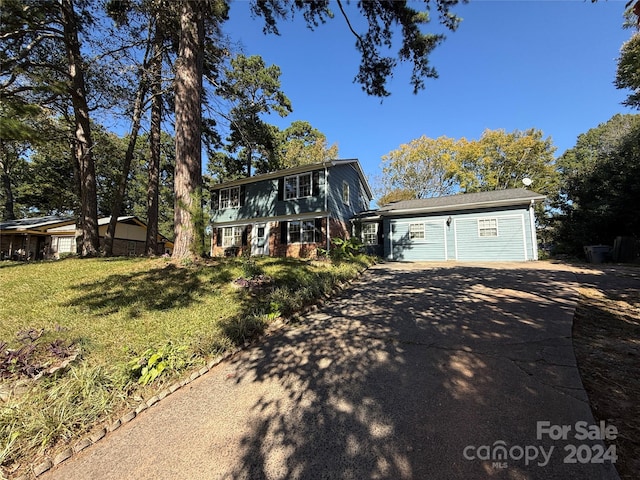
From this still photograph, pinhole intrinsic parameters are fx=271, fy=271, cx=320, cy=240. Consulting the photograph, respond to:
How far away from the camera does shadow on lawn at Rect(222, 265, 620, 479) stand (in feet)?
6.16

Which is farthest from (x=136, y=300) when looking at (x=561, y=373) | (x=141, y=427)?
(x=561, y=373)

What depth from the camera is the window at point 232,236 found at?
683 inches

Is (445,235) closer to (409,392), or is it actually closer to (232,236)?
(409,392)

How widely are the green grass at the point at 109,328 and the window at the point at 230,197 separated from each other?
10.5 m

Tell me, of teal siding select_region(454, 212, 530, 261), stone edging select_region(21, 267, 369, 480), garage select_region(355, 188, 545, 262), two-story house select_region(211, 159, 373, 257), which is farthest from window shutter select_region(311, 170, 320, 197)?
stone edging select_region(21, 267, 369, 480)

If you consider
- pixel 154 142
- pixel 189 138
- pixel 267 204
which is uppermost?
pixel 154 142

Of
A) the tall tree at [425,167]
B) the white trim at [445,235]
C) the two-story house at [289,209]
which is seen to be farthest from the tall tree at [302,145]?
the white trim at [445,235]

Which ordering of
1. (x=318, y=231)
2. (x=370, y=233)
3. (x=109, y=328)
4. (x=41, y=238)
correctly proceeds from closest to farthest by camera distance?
1. (x=109, y=328)
2. (x=318, y=231)
3. (x=370, y=233)
4. (x=41, y=238)

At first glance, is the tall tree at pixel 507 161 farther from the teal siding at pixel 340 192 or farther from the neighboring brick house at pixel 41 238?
the neighboring brick house at pixel 41 238

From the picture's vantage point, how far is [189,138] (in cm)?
762

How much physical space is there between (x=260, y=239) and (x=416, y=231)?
8.94m

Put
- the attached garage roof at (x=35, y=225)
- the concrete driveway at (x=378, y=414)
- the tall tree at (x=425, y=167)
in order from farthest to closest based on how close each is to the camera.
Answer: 1. the tall tree at (x=425, y=167)
2. the attached garage roof at (x=35, y=225)
3. the concrete driveway at (x=378, y=414)

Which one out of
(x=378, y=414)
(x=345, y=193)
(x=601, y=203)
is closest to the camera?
(x=378, y=414)

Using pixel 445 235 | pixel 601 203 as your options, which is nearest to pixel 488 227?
pixel 445 235
